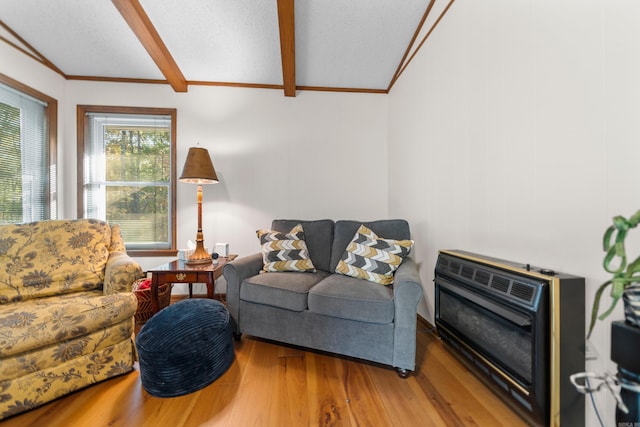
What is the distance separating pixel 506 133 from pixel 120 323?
2.51 meters

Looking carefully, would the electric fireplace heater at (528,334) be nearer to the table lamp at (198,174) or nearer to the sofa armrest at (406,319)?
→ the sofa armrest at (406,319)

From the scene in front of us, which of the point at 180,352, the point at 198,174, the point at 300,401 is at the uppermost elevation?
the point at 198,174

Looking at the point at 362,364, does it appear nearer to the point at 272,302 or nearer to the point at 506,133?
the point at 272,302

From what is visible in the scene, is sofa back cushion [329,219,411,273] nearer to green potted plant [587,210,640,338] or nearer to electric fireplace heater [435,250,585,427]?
electric fireplace heater [435,250,585,427]

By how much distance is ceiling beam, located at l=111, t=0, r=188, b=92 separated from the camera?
1.86 m

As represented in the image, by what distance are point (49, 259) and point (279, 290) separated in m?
1.59

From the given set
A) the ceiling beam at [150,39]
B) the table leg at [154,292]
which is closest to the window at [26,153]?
the ceiling beam at [150,39]

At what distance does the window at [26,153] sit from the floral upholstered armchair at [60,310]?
0.88m

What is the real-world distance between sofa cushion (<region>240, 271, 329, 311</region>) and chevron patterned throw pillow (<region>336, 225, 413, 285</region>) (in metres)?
0.31

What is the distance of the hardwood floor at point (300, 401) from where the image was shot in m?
1.19

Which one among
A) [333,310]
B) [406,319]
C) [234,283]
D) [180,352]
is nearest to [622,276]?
[406,319]

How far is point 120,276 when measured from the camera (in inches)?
63.9

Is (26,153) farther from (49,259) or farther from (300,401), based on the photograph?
(300,401)

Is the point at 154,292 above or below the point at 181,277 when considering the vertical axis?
below
